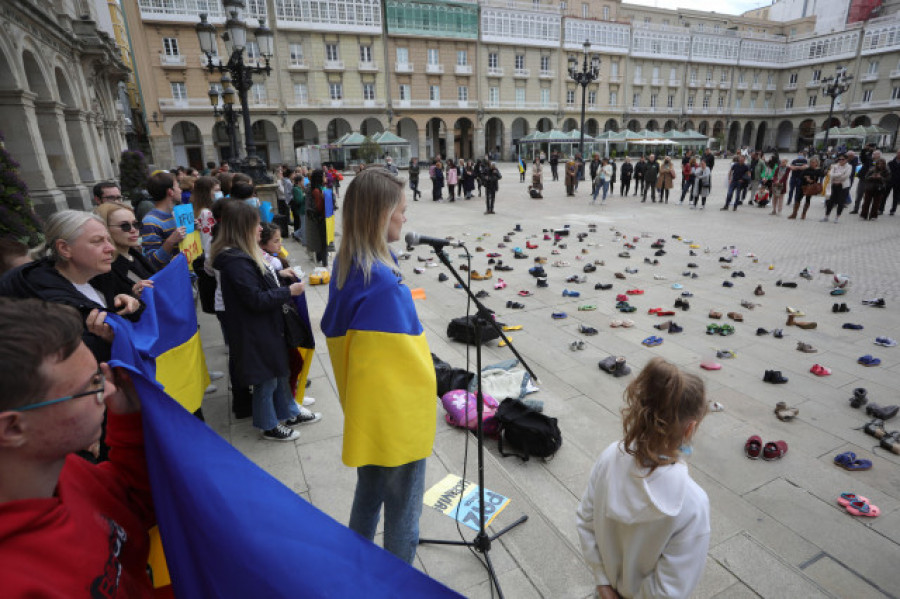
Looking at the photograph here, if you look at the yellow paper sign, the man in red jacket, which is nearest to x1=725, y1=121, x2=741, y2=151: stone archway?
the yellow paper sign

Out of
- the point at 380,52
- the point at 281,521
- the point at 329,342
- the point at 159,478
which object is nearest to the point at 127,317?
the point at 329,342

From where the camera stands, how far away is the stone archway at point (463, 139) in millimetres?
53500

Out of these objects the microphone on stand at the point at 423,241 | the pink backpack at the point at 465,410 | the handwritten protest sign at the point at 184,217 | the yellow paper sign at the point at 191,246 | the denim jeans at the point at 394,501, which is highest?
the microphone on stand at the point at 423,241

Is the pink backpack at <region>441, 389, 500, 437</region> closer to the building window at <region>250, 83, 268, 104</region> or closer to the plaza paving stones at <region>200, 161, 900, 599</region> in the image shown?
the plaza paving stones at <region>200, 161, 900, 599</region>

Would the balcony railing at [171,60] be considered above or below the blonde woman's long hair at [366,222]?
above

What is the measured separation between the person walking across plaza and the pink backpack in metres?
2.18

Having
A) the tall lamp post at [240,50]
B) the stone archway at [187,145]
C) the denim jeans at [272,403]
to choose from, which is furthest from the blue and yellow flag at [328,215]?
the stone archway at [187,145]

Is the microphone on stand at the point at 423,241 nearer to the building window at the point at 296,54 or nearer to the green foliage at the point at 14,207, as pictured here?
the green foliage at the point at 14,207

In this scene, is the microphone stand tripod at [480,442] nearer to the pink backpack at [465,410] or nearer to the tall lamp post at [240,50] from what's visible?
the pink backpack at [465,410]

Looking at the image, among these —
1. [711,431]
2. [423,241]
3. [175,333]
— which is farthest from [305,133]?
[423,241]

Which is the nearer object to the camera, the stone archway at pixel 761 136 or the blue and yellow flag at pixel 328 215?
the blue and yellow flag at pixel 328 215

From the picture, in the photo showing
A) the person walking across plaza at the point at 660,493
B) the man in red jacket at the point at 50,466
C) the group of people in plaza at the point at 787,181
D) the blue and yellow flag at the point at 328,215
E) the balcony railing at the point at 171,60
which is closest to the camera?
the man in red jacket at the point at 50,466

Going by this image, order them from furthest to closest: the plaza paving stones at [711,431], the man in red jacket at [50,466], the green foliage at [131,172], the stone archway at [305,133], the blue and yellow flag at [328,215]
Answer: the stone archway at [305,133] → the green foliage at [131,172] → the blue and yellow flag at [328,215] → the plaza paving stones at [711,431] → the man in red jacket at [50,466]

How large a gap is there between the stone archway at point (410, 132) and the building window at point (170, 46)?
67.5 ft
